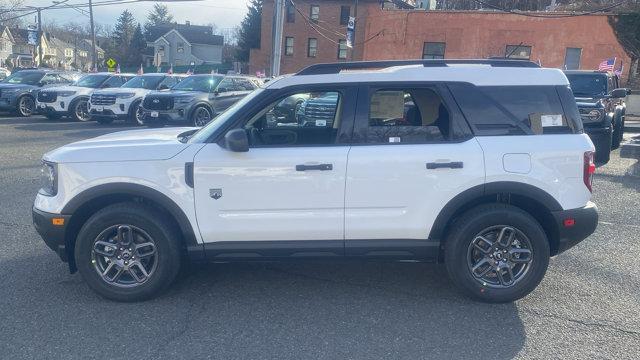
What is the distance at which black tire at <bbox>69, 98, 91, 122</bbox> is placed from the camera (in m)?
18.0

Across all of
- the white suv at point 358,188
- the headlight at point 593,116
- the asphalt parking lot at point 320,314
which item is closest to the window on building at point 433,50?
the headlight at point 593,116

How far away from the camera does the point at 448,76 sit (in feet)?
14.7

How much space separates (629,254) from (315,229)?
3.58 m

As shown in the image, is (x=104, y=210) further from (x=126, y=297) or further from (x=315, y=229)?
(x=315, y=229)

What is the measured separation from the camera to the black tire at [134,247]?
14.1 feet

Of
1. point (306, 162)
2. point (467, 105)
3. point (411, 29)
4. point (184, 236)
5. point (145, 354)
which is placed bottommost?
point (145, 354)

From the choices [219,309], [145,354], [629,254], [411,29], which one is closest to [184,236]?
[219,309]

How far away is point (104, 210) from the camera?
4340mm

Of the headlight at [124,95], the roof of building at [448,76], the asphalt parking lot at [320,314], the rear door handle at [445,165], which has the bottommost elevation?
the asphalt parking lot at [320,314]

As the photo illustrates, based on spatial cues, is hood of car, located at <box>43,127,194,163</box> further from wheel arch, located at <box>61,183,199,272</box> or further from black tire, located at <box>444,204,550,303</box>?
black tire, located at <box>444,204,550,303</box>

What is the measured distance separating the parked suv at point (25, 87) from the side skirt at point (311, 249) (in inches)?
677

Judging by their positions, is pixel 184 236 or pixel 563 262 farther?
pixel 563 262

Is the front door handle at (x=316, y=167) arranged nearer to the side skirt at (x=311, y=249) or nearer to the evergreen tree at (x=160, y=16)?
the side skirt at (x=311, y=249)

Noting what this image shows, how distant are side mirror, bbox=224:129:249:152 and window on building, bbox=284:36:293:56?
42.5 m
